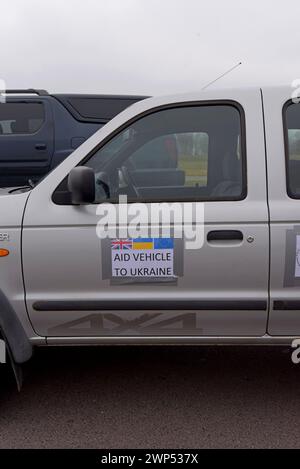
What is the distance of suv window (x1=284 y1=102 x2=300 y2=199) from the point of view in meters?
2.55

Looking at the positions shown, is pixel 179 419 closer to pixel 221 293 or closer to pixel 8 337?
pixel 221 293

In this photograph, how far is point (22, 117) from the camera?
5.90 m

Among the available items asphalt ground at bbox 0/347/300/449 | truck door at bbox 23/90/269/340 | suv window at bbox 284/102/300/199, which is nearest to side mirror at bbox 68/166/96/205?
truck door at bbox 23/90/269/340

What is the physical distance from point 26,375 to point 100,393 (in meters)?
0.61

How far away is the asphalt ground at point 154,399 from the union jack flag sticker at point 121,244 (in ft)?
3.51

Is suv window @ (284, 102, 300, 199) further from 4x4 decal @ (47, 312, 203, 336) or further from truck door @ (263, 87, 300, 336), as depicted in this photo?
4x4 decal @ (47, 312, 203, 336)

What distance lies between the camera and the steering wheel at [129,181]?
103 inches

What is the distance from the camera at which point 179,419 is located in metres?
2.79

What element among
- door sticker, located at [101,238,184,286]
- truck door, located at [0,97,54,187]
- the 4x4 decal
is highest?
truck door, located at [0,97,54,187]

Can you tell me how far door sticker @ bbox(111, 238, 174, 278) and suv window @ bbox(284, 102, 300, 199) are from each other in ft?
2.41

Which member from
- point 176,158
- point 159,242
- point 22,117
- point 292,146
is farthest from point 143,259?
point 22,117

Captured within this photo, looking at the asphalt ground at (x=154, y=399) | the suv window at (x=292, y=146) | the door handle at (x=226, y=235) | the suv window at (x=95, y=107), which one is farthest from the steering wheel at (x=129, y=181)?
the suv window at (x=95, y=107)

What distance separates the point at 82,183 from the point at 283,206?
1.08 metres
